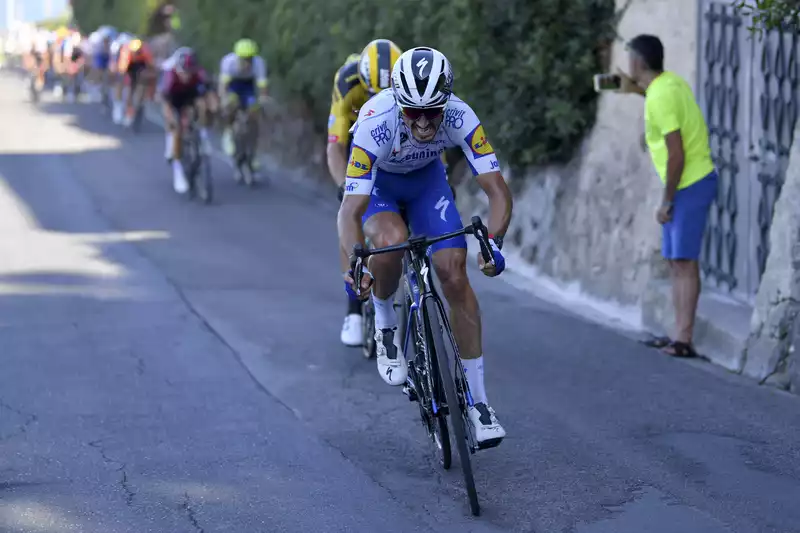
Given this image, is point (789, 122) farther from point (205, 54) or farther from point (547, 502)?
point (205, 54)

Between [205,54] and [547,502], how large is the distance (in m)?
21.5

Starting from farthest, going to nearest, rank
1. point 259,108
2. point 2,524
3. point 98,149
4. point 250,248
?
point 98,149
point 259,108
point 250,248
point 2,524

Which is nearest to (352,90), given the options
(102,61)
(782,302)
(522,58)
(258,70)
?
(782,302)

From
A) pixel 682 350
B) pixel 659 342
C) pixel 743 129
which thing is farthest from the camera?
pixel 743 129

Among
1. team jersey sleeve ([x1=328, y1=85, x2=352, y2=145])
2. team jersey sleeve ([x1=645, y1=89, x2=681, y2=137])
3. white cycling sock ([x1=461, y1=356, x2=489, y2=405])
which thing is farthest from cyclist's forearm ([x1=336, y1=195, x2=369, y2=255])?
team jersey sleeve ([x1=645, y1=89, x2=681, y2=137])

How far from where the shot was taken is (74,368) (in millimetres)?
9039

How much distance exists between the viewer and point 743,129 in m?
10.4

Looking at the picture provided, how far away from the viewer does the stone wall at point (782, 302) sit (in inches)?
334

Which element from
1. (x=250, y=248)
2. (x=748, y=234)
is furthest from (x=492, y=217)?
(x=250, y=248)

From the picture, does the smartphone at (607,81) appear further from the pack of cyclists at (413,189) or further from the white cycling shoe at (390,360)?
the white cycling shoe at (390,360)

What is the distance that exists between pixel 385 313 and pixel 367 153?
1.00 meters

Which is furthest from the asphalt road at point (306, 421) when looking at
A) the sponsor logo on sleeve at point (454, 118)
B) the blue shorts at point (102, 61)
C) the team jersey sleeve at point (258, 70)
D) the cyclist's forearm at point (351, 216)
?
the blue shorts at point (102, 61)

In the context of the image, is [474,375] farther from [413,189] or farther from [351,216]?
[413,189]

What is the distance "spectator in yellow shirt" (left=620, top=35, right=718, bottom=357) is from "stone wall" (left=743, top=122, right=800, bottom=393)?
2.37ft
